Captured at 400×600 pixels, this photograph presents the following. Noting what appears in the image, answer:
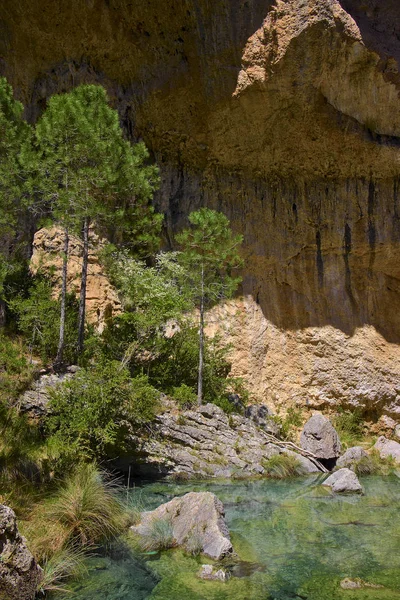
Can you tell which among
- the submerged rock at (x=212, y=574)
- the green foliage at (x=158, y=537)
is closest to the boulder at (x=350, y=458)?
the green foliage at (x=158, y=537)

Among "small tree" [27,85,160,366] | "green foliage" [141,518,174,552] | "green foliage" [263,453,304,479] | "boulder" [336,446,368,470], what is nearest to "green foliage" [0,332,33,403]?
"small tree" [27,85,160,366]

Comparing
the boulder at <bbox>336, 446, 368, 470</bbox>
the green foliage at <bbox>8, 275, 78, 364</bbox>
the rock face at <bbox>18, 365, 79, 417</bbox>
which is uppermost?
the green foliage at <bbox>8, 275, 78, 364</bbox>

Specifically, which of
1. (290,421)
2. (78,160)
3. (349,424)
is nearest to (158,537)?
(78,160)

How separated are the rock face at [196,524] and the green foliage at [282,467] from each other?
5091 mm

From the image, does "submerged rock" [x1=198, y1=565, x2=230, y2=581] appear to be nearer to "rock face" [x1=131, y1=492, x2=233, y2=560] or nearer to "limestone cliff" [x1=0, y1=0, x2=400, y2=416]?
"rock face" [x1=131, y1=492, x2=233, y2=560]

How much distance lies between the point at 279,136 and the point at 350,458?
37.2ft

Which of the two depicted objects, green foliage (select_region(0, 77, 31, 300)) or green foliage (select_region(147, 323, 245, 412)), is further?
green foliage (select_region(147, 323, 245, 412))

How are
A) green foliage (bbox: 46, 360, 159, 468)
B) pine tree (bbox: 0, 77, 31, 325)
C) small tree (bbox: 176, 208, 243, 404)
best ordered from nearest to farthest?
green foliage (bbox: 46, 360, 159, 468)
pine tree (bbox: 0, 77, 31, 325)
small tree (bbox: 176, 208, 243, 404)

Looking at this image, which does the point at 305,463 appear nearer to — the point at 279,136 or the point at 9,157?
the point at 9,157

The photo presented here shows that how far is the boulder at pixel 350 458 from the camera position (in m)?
Answer: 13.4

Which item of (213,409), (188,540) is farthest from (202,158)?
(188,540)

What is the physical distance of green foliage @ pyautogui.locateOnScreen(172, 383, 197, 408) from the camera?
1274cm

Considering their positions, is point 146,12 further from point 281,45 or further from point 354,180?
point 354,180

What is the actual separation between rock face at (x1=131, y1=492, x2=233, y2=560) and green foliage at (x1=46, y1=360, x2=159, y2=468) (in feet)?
6.53
